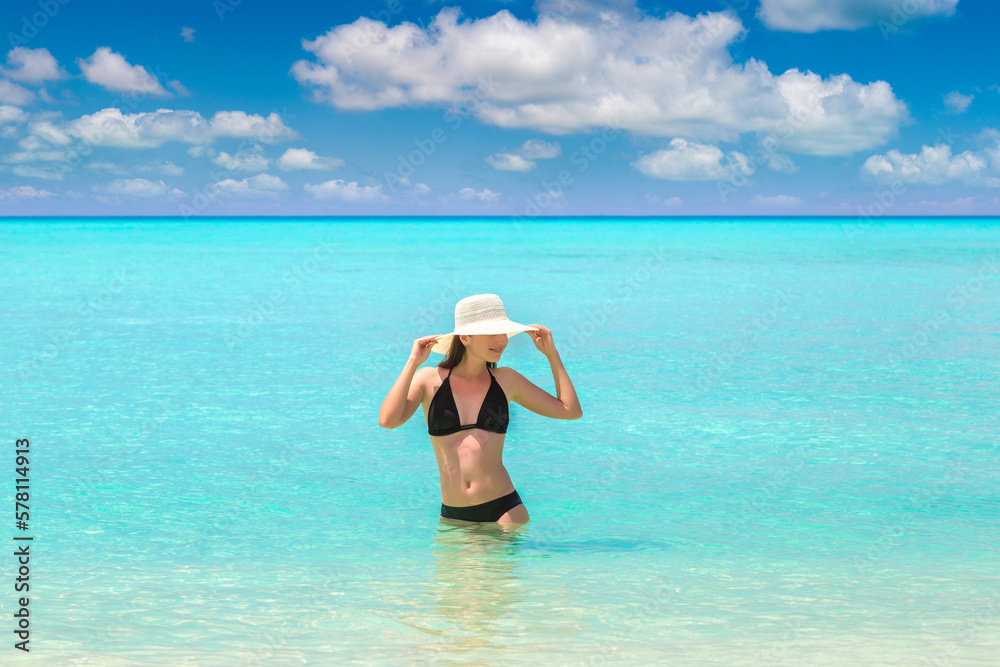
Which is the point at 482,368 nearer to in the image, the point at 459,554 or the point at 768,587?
the point at 459,554

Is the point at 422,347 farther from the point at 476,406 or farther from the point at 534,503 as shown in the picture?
the point at 534,503

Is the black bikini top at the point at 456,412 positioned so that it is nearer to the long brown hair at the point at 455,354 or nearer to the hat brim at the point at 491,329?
the long brown hair at the point at 455,354

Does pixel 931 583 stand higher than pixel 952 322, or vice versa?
pixel 952 322

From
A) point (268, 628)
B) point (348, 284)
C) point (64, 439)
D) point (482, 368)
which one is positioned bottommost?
point (268, 628)

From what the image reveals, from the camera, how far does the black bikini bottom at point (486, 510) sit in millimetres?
5348

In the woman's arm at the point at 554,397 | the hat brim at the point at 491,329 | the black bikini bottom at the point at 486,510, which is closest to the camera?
the hat brim at the point at 491,329

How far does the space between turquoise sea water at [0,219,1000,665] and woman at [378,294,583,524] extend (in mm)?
404

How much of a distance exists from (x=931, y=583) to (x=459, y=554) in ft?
9.40

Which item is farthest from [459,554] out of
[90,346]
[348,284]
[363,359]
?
[348,284]

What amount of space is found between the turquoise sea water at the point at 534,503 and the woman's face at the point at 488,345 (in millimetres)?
1305

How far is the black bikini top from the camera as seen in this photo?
513 centimetres

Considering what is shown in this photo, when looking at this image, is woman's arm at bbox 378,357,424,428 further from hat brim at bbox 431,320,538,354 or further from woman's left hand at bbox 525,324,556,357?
woman's left hand at bbox 525,324,556,357

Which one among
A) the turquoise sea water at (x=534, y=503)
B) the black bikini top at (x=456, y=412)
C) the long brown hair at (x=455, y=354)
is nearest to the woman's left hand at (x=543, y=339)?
the long brown hair at (x=455, y=354)

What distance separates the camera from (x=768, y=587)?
5.49 meters
